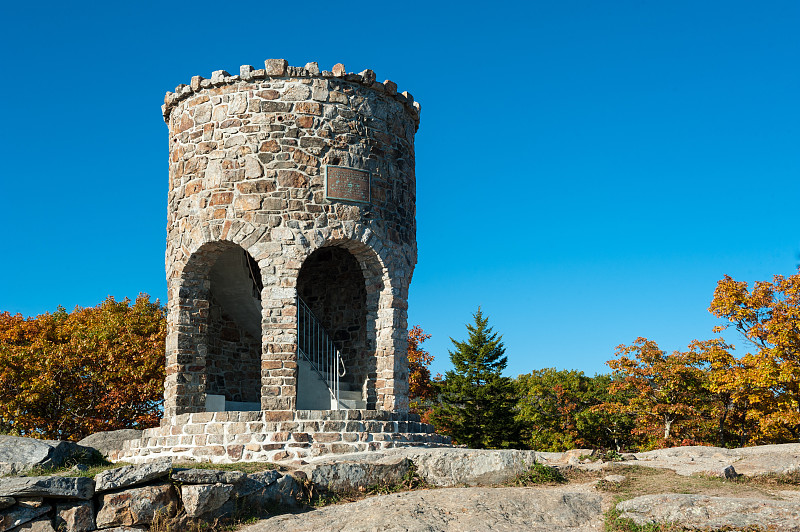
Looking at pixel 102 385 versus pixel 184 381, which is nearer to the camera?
pixel 184 381

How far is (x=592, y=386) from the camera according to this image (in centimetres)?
3475

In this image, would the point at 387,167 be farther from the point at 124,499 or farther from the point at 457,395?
the point at 457,395

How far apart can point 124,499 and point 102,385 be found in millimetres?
15850

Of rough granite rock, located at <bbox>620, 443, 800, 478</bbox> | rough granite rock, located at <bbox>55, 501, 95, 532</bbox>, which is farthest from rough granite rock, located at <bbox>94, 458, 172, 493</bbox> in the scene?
rough granite rock, located at <bbox>620, 443, 800, 478</bbox>

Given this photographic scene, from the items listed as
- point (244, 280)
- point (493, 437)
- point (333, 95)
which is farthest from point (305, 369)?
point (493, 437)

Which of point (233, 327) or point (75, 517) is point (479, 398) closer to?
point (233, 327)

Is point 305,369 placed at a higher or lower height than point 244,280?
lower

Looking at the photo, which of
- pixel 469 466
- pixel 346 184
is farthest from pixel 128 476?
pixel 346 184

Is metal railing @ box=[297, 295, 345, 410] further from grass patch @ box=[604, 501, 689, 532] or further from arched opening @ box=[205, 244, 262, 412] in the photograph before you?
grass patch @ box=[604, 501, 689, 532]

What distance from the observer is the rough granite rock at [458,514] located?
8.95 meters

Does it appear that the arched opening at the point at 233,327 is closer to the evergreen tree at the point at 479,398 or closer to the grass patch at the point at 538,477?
the grass patch at the point at 538,477

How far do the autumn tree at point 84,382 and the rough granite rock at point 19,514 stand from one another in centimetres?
1472

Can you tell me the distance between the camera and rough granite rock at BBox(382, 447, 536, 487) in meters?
11.1

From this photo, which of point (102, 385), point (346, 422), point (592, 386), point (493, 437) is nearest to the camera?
point (346, 422)
